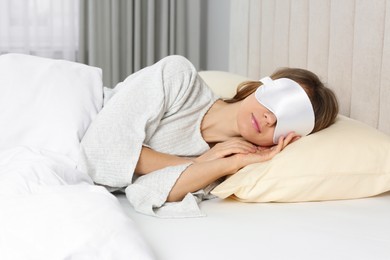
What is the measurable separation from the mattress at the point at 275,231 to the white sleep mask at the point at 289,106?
22 cm

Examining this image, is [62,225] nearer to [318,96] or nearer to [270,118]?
[270,118]

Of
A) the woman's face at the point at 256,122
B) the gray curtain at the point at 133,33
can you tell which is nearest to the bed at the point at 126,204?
the woman's face at the point at 256,122

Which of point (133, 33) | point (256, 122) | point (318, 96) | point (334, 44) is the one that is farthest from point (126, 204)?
point (133, 33)

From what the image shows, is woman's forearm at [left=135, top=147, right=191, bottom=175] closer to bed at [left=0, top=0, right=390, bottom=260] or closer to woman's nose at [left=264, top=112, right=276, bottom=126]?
bed at [left=0, top=0, right=390, bottom=260]

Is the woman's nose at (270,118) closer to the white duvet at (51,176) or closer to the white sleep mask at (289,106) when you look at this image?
the white sleep mask at (289,106)

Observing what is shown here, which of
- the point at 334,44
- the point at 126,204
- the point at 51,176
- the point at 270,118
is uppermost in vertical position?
the point at 334,44

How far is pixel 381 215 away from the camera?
1.59 m

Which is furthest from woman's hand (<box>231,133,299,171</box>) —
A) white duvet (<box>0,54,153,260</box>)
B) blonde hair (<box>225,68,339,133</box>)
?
white duvet (<box>0,54,153,260</box>)

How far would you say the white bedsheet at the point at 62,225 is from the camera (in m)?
1.14

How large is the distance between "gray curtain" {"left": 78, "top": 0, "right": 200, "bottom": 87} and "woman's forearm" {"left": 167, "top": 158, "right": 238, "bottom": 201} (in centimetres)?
202

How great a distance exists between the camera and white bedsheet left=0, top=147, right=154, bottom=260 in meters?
1.14

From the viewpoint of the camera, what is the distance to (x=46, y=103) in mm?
1945

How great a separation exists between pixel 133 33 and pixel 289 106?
2118 millimetres

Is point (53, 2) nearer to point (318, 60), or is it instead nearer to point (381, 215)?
point (318, 60)
